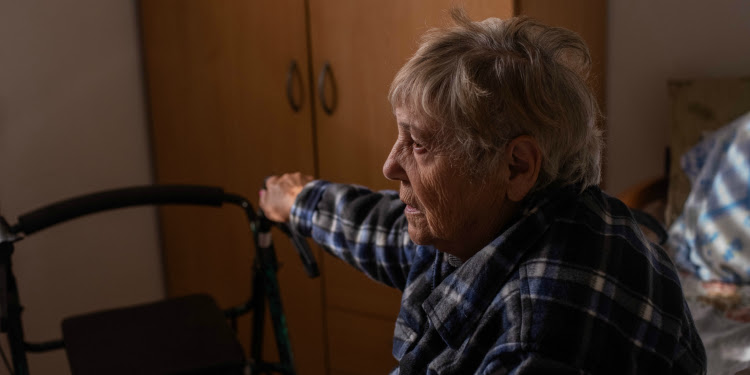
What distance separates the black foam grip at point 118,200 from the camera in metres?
1.38

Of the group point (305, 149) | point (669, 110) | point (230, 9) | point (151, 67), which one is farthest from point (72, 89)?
point (669, 110)

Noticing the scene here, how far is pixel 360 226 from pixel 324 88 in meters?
0.78

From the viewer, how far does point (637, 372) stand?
0.79 metres

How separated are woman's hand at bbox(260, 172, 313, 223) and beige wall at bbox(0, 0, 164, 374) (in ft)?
3.68

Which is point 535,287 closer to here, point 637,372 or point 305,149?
point 637,372

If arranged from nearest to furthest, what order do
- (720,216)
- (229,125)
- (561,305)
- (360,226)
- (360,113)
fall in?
(561,305)
(360,226)
(720,216)
(360,113)
(229,125)

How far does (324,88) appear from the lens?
1.93 metres

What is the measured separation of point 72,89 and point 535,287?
1.88m

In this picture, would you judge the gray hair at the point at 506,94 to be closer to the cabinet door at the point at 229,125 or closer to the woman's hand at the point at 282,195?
the woman's hand at the point at 282,195

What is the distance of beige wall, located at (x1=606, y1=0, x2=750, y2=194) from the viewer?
189 cm

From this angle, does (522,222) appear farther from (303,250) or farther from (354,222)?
(303,250)

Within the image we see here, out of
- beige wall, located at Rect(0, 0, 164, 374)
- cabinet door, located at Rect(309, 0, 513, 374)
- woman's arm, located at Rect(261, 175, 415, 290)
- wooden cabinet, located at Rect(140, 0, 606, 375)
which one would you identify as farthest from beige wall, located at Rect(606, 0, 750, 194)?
beige wall, located at Rect(0, 0, 164, 374)

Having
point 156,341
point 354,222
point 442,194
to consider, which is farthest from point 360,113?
point 442,194

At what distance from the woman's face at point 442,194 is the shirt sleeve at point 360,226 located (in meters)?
0.19
